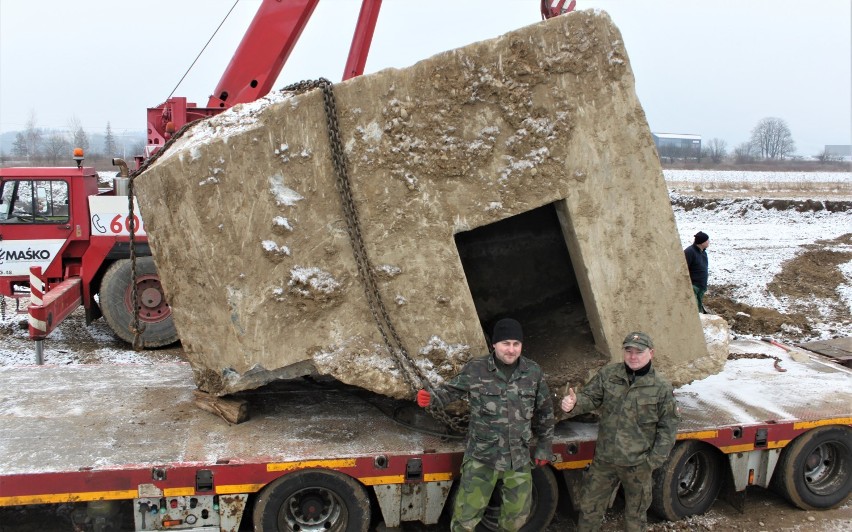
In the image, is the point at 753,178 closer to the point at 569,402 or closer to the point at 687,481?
the point at 687,481

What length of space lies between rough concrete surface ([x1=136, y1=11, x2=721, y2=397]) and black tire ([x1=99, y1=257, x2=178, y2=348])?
5.03m

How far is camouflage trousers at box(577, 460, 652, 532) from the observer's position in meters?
4.28

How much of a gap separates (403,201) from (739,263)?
12.1 metres

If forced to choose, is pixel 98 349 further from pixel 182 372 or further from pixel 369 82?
pixel 369 82

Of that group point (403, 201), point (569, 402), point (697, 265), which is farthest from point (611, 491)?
point (697, 265)

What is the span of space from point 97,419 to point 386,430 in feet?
6.53

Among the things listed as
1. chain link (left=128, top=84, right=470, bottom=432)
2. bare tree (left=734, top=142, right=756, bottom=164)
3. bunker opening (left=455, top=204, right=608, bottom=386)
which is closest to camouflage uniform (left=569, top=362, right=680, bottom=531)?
chain link (left=128, top=84, right=470, bottom=432)

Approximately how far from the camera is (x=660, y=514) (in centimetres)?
507

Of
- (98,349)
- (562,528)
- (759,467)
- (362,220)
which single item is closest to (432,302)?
(362,220)

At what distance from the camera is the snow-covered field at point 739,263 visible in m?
9.03

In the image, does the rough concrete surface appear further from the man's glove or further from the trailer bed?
the trailer bed

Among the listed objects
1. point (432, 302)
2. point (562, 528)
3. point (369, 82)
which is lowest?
point (562, 528)

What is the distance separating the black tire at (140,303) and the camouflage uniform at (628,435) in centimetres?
643

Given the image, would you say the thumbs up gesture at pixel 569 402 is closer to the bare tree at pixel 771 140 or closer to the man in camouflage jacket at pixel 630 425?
the man in camouflage jacket at pixel 630 425
